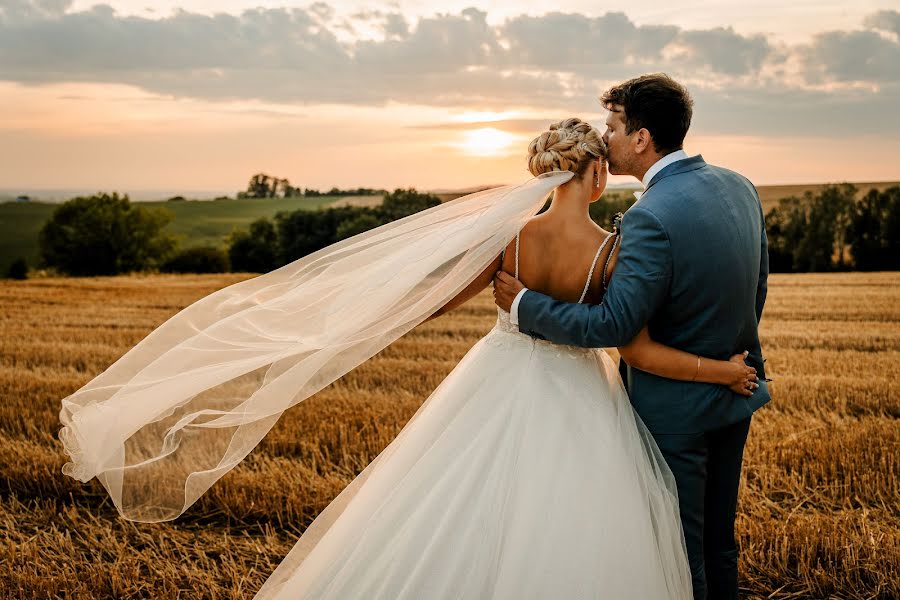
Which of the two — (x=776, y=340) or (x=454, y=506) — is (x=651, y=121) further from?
(x=776, y=340)

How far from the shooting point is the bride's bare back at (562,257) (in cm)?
353

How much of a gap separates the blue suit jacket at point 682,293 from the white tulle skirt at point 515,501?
227 millimetres

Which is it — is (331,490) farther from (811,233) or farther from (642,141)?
(811,233)

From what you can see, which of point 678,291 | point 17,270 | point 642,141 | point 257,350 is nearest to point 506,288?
point 678,291

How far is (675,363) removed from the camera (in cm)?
346

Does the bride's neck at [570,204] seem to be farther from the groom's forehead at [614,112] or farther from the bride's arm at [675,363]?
the bride's arm at [675,363]

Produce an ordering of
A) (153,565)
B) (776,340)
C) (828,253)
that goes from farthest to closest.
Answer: (828,253)
(776,340)
(153,565)

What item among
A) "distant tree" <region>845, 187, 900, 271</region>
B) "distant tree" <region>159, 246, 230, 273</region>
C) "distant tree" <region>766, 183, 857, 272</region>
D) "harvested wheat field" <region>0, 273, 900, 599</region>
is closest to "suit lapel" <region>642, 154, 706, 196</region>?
"harvested wheat field" <region>0, 273, 900, 599</region>

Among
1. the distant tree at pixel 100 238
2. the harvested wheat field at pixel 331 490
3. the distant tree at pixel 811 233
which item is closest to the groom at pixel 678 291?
the harvested wheat field at pixel 331 490

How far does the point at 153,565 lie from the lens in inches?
199

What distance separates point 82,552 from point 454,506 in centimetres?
320

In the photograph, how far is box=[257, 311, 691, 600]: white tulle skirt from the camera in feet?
10.5

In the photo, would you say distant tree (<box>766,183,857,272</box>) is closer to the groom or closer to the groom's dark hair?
the groom

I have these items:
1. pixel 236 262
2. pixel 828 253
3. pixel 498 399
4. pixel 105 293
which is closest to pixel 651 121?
pixel 498 399
